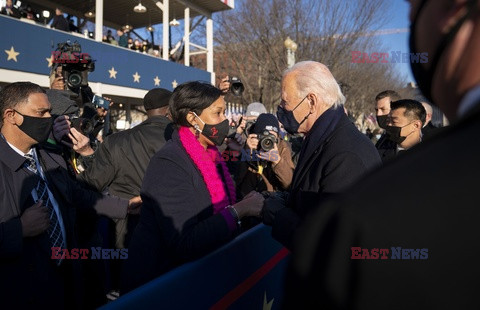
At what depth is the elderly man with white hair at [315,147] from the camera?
5.56 feet

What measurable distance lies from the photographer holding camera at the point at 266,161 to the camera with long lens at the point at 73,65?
5.83 feet

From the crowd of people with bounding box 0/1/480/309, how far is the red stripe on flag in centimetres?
26

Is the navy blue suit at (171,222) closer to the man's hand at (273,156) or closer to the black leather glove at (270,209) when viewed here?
the black leather glove at (270,209)

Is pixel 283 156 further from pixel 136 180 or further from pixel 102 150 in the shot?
pixel 102 150

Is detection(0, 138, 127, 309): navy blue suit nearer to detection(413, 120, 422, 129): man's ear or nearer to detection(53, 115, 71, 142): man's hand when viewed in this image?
detection(53, 115, 71, 142): man's hand

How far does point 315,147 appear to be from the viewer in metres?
1.90

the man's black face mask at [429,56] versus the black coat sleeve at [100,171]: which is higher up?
the man's black face mask at [429,56]

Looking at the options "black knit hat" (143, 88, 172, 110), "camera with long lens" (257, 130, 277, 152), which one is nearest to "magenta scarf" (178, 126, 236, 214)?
"camera with long lens" (257, 130, 277, 152)

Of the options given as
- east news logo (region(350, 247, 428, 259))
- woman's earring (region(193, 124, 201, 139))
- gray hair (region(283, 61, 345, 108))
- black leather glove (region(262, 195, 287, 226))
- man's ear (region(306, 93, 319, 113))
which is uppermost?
gray hair (region(283, 61, 345, 108))

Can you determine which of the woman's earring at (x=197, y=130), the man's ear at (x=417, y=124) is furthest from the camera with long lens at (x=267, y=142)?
the man's ear at (x=417, y=124)

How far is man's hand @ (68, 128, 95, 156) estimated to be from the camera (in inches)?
117

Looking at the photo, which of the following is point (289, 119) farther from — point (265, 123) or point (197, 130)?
point (265, 123)

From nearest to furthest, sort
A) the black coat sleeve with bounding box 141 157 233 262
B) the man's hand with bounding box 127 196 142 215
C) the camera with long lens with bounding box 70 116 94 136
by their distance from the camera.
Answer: the black coat sleeve with bounding box 141 157 233 262
the man's hand with bounding box 127 196 142 215
the camera with long lens with bounding box 70 116 94 136

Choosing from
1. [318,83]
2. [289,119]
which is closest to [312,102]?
[318,83]
